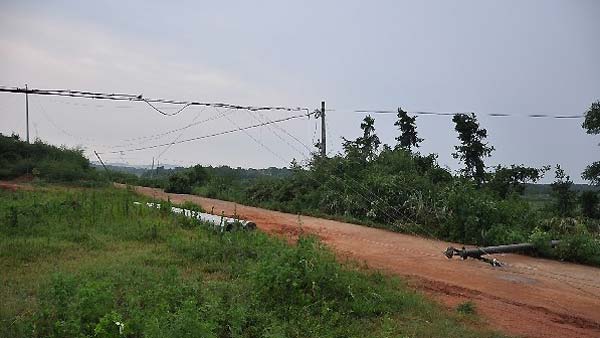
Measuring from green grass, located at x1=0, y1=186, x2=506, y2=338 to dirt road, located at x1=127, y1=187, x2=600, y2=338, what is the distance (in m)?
0.69

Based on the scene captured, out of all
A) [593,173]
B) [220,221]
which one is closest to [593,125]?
[593,173]

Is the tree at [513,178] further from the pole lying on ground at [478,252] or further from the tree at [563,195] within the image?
the pole lying on ground at [478,252]

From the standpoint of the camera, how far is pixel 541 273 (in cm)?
949

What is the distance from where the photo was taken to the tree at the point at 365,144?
19.2m

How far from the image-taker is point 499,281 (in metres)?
8.59

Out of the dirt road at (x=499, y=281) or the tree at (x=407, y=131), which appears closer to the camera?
the dirt road at (x=499, y=281)

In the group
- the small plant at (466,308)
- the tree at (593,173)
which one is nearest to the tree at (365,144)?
the tree at (593,173)

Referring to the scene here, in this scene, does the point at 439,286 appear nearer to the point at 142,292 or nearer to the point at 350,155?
the point at 142,292

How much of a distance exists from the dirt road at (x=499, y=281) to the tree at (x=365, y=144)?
5943mm

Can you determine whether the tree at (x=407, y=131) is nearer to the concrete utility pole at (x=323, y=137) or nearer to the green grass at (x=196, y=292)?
the concrete utility pole at (x=323, y=137)

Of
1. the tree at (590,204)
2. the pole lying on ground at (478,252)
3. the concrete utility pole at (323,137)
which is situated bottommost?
the pole lying on ground at (478,252)

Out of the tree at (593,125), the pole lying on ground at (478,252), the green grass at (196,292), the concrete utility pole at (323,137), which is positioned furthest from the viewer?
the concrete utility pole at (323,137)

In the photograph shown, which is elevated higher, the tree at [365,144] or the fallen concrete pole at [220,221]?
the tree at [365,144]

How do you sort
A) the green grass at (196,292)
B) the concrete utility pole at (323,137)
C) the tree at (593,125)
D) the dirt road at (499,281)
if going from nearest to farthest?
the green grass at (196,292) < the dirt road at (499,281) < the tree at (593,125) < the concrete utility pole at (323,137)
